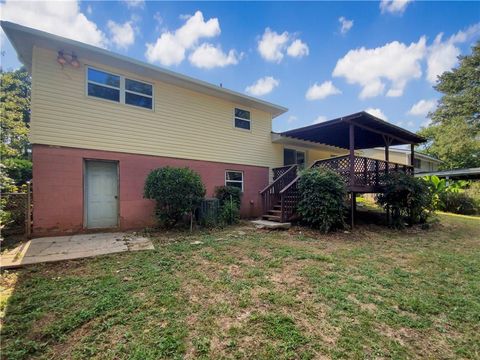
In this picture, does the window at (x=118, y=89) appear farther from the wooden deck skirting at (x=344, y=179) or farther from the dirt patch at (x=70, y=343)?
the dirt patch at (x=70, y=343)

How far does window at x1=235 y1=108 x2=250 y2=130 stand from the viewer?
10375 millimetres

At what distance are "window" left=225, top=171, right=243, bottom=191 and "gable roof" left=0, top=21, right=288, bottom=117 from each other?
10.6ft

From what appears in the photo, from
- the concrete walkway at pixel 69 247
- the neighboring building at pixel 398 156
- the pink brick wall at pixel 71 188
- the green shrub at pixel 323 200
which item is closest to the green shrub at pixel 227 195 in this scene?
the pink brick wall at pixel 71 188

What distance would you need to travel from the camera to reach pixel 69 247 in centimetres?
521

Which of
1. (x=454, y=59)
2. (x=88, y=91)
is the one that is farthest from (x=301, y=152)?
(x=454, y=59)

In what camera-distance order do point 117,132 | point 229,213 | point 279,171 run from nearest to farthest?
point 117,132 → point 229,213 → point 279,171

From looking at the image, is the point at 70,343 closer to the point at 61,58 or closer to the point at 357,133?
the point at 61,58

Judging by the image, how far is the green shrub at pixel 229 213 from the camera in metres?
8.16

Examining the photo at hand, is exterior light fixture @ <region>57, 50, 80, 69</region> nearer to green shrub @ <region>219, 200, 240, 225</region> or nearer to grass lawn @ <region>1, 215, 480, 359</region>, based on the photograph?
grass lawn @ <region>1, 215, 480, 359</region>

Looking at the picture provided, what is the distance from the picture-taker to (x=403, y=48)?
10.8 metres

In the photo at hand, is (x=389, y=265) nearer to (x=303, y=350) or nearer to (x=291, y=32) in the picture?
(x=303, y=350)

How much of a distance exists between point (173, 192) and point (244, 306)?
14.9 ft

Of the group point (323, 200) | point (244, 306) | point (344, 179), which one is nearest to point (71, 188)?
point (244, 306)

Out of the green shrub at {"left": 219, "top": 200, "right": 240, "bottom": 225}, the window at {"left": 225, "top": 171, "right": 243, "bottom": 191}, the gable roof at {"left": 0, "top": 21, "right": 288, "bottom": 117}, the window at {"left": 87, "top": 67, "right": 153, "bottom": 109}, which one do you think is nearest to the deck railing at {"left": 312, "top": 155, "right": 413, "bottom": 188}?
the window at {"left": 225, "top": 171, "right": 243, "bottom": 191}
